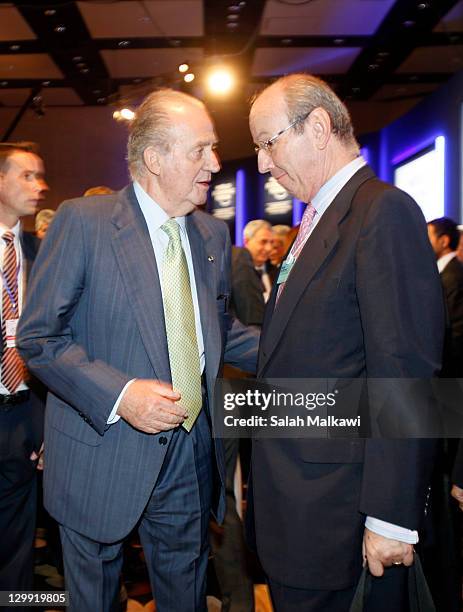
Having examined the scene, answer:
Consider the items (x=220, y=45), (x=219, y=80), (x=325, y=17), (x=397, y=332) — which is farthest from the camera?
(x=219, y=80)

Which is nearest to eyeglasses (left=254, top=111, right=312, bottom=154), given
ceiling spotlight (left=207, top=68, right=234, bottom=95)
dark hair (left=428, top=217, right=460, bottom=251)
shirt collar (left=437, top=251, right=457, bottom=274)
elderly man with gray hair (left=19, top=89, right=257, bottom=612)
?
elderly man with gray hair (left=19, top=89, right=257, bottom=612)

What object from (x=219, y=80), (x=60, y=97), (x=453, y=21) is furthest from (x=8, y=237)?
(x=60, y=97)

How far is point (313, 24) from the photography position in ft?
22.1

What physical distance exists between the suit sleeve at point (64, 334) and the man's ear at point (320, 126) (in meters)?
0.70

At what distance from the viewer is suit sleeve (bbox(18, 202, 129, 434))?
1.66 metres

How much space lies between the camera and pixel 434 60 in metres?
7.37

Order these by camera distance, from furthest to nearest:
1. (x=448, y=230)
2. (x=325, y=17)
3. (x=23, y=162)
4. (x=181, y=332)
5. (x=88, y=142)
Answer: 1. (x=88, y=142)
2. (x=325, y=17)
3. (x=448, y=230)
4. (x=23, y=162)
5. (x=181, y=332)

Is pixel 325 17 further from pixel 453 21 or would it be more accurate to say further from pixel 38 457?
pixel 38 457

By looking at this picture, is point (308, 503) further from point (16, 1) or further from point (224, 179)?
point (224, 179)

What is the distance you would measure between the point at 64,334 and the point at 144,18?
5513mm

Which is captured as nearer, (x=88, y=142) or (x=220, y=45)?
(x=220, y=45)

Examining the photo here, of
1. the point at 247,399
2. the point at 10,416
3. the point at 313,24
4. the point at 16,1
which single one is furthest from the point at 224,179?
the point at 247,399

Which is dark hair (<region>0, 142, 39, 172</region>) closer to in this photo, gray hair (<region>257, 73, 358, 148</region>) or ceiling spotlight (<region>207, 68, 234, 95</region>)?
gray hair (<region>257, 73, 358, 148</region>)

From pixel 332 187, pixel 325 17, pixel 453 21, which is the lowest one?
pixel 332 187
